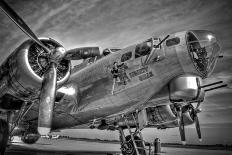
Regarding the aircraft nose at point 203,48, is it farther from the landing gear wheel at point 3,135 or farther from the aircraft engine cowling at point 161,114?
the landing gear wheel at point 3,135

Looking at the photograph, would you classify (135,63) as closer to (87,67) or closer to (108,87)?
(108,87)

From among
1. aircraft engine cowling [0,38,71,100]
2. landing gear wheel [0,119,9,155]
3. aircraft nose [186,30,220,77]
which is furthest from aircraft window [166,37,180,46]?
landing gear wheel [0,119,9,155]

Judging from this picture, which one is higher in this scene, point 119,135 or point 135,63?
point 135,63

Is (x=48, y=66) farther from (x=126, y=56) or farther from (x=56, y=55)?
(x=126, y=56)

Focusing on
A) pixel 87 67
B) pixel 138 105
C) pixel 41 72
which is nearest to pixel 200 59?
pixel 138 105

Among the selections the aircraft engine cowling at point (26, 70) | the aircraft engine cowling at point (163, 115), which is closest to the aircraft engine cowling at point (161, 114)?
the aircraft engine cowling at point (163, 115)

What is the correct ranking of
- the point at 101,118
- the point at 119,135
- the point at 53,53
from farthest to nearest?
the point at 119,135
the point at 101,118
the point at 53,53

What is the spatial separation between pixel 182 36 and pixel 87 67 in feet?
13.7

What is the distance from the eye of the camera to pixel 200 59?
6328 mm

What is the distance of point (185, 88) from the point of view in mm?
6152

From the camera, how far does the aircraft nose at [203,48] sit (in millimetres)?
6133

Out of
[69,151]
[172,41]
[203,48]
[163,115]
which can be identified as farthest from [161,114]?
[69,151]

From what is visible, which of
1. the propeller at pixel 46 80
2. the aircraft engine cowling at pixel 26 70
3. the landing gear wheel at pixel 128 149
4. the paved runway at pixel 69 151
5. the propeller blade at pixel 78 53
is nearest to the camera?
the propeller at pixel 46 80

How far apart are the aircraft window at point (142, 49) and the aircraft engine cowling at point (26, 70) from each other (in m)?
2.72
